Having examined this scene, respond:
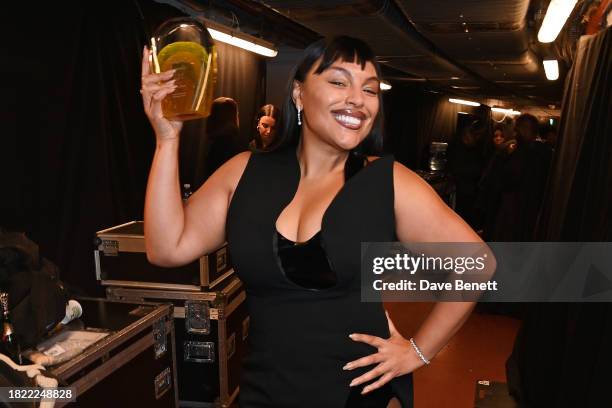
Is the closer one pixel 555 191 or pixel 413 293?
pixel 555 191

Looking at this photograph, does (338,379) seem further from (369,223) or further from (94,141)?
(94,141)

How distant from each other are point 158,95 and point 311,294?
1.87ft

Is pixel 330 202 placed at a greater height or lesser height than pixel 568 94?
lesser

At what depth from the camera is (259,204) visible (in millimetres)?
1302

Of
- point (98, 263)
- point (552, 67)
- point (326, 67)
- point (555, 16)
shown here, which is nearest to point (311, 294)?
point (326, 67)

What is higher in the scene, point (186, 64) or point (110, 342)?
point (186, 64)

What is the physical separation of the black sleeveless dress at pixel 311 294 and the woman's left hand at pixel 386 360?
0.02 meters

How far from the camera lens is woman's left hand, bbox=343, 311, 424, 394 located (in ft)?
4.10

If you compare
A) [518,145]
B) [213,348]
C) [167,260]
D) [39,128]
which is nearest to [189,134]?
[39,128]

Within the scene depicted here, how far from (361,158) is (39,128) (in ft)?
7.23

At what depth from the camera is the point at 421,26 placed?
169 inches

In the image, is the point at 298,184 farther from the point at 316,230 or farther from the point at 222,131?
the point at 222,131

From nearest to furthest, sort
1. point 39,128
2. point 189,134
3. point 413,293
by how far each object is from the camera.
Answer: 1. point 39,128
2. point 189,134
3. point 413,293

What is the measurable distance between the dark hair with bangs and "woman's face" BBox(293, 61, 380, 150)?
0.7 inches
